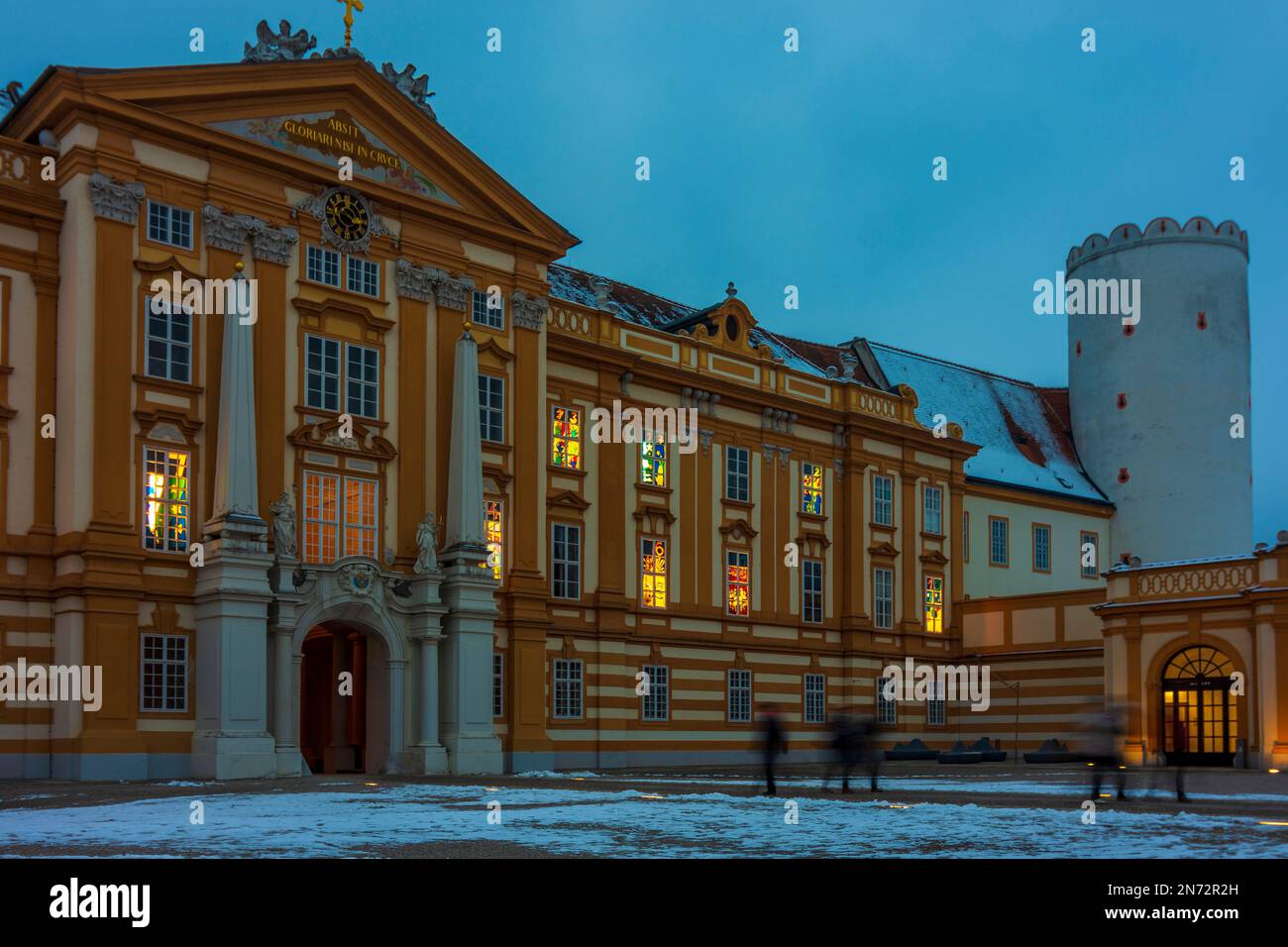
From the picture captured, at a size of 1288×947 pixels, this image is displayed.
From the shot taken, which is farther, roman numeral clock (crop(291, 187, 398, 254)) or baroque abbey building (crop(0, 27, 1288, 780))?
roman numeral clock (crop(291, 187, 398, 254))

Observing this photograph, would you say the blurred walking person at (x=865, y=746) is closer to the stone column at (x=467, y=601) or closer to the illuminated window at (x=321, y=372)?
the stone column at (x=467, y=601)

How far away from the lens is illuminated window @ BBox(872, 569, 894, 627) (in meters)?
59.2

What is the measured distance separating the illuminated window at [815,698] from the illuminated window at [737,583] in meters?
4.44

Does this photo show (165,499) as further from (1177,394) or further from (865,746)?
(1177,394)

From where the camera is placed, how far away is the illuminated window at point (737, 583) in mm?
53875

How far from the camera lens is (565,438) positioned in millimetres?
48688

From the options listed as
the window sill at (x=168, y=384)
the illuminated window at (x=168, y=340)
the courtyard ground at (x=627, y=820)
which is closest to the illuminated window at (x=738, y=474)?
the window sill at (x=168, y=384)

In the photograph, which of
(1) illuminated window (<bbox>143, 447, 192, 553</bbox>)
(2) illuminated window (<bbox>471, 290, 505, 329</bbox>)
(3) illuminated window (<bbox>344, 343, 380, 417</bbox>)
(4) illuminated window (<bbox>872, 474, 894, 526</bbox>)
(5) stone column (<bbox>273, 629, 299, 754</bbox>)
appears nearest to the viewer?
(5) stone column (<bbox>273, 629, 299, 754</bbox>)

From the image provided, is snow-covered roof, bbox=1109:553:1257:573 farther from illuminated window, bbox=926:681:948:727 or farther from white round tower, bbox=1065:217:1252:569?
white round tower, bbox=1065:217:1252:569

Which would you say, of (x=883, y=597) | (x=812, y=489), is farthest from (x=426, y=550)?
(x=883, y=597)

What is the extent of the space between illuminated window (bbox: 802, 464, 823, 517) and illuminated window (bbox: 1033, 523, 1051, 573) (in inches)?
627

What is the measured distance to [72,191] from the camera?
36.4 metres

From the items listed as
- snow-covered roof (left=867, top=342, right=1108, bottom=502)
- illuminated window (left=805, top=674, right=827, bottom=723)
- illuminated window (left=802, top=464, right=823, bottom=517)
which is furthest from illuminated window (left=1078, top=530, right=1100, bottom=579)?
illuminated window (left=805, top=674, right=827, bottom=723)

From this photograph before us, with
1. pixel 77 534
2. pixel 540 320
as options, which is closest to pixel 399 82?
pixel 540 320
